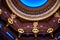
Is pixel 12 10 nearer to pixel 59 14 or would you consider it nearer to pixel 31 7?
pixel 31 7

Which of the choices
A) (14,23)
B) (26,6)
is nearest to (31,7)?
(26,6)

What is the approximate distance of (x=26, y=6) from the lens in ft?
48.6

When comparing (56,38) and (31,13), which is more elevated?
(31,13)

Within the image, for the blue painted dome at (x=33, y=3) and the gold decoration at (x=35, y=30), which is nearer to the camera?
the gold decoration at (x=35, y=30)

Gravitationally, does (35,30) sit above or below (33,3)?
below

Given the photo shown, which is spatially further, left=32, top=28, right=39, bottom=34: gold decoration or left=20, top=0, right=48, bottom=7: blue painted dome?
left=20, top=0, right=48, bottom=7: blue painted dome

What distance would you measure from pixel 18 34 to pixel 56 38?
1799 millimetres

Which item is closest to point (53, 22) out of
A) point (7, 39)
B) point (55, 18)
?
point (55, 18)

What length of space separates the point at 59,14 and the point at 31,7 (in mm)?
1387

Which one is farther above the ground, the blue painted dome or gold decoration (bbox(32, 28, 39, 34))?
the blue painted dome

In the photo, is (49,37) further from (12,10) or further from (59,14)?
(12,10)

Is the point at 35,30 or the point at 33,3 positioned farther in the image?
the point at 33,3

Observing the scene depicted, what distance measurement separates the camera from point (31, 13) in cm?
1488

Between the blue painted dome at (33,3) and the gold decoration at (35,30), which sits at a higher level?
the blue painted dome at (33,3)
